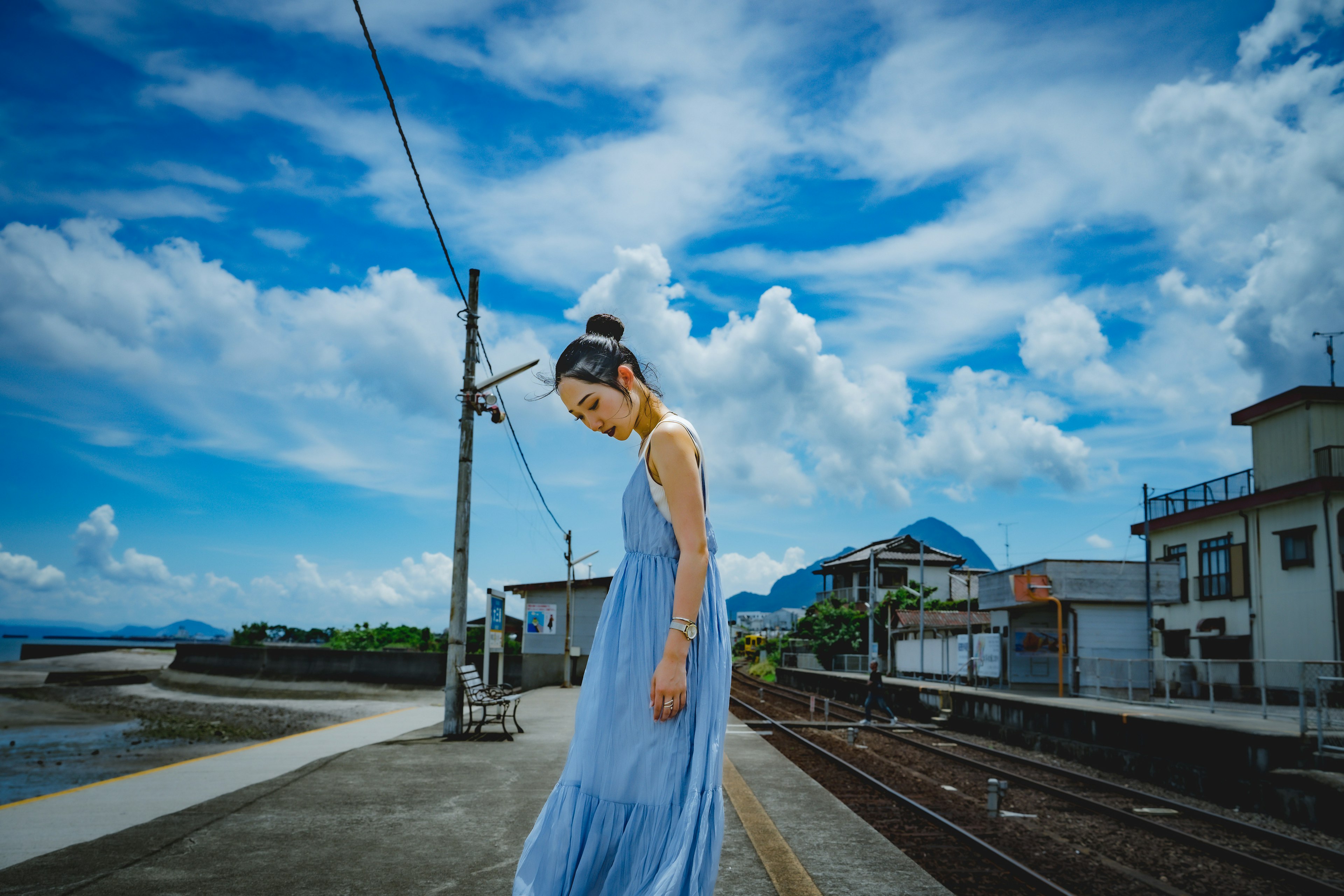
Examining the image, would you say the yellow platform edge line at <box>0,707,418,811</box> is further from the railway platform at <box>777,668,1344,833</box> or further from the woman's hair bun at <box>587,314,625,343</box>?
the railway platform at <box>777,668,1344,833</box>

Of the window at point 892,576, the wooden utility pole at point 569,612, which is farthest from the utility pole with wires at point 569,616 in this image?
the window at point 892,576

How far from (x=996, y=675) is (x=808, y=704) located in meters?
5.99

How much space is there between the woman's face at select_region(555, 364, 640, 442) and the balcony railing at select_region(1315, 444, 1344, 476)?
28.1m

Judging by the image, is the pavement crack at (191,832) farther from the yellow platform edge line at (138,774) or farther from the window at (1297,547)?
the window at (1297,547)

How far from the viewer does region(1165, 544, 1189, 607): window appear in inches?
1146

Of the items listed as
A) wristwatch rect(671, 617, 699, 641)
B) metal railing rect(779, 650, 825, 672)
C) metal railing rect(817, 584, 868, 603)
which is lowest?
metal railing rect(779, 650, 825, 672)

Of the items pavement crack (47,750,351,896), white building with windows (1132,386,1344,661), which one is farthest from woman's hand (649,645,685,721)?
white building with windows (1132,386,1344,661)

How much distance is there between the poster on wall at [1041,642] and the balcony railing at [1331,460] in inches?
332

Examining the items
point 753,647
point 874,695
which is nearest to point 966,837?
point 874,695

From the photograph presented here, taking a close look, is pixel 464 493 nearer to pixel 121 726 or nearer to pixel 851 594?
pixel 121 726

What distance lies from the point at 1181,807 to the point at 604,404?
1065 centimetres

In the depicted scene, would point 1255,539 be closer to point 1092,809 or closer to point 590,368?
point 1092,809

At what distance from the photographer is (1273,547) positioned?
987 inches

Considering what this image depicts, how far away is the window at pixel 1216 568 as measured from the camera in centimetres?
2694
